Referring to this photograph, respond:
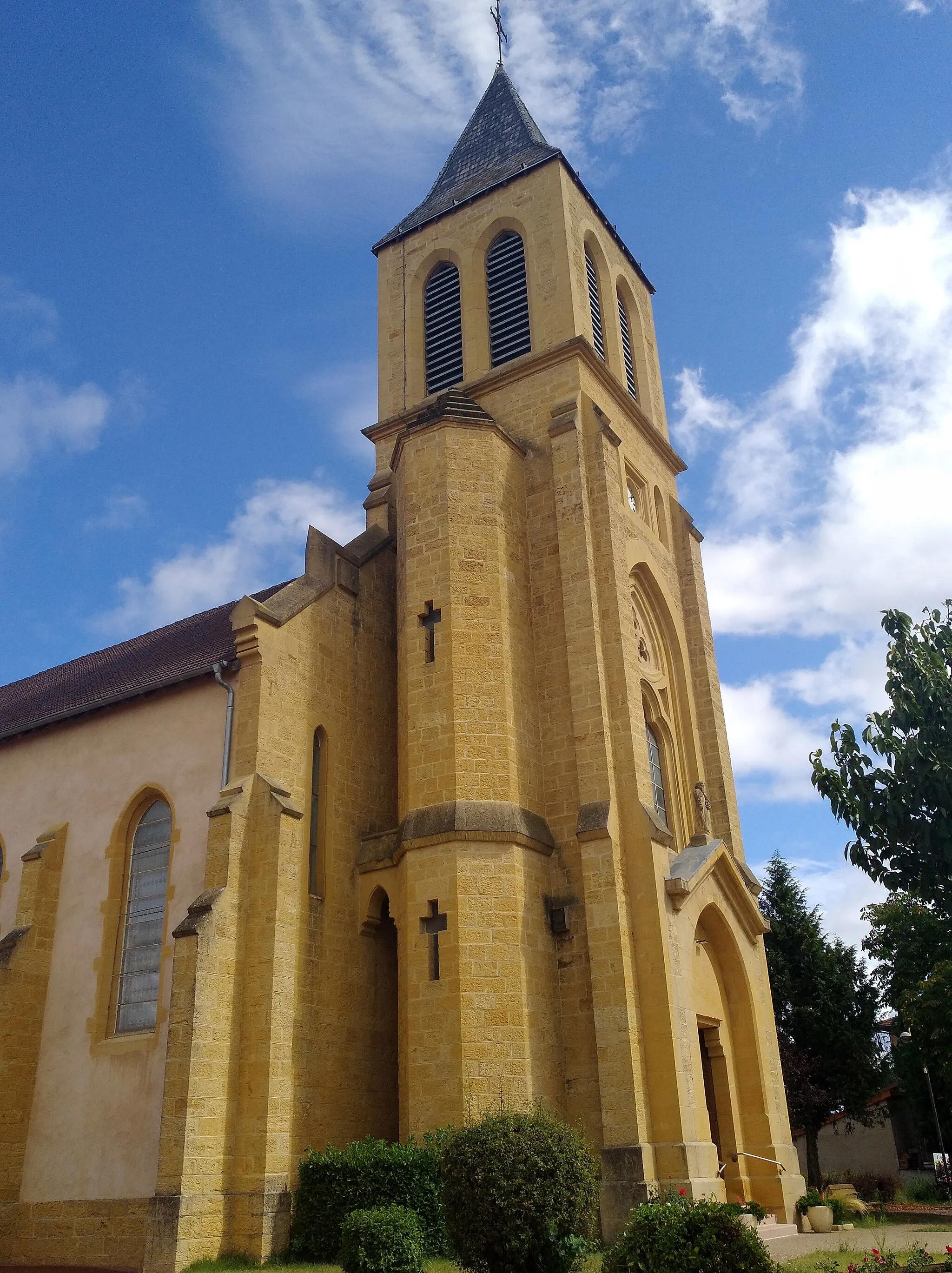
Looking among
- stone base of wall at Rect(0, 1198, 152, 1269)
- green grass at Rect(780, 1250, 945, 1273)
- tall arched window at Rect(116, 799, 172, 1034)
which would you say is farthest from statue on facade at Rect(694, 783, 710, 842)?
stone base of wall at Rect(0, 1198, 152, 1269)

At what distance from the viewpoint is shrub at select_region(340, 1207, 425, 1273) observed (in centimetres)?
1080

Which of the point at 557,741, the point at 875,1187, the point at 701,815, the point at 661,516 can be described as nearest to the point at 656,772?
the point at 701,815

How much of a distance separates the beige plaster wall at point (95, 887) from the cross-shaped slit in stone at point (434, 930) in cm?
356

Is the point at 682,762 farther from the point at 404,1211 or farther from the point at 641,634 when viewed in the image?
the point at 404,1211

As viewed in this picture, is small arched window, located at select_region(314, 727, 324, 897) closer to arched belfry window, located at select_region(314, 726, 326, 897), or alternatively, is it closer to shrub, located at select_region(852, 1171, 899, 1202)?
arched belfry window, located at select_region(314, 726, 326, 897)

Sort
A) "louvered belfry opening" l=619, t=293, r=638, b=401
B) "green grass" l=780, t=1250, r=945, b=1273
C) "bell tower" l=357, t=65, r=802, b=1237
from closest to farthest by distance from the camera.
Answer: "green grass" l=780, t=1250, r=945, b=1273 < "bell tower" l=357, t=65, r=802, b=1237 < "louvered belfry opening" l=619, t=293, r=638, b=401

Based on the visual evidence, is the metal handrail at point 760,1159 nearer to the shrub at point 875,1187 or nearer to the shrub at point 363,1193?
the shrub at point 363,1193

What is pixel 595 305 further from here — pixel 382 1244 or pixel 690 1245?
pixel 690 1245

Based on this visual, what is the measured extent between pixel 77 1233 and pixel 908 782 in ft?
48.2

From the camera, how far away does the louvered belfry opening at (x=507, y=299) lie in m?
24.1

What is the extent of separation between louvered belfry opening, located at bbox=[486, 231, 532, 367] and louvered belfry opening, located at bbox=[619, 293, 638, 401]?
3.20 metres

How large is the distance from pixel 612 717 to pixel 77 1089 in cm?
1036

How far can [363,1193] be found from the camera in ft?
→ 45.3

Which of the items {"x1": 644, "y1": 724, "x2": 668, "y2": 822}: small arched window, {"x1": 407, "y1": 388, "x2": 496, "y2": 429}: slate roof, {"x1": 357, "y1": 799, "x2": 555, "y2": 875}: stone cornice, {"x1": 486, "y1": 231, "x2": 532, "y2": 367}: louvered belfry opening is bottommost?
{"x1": 357, "y1": 799, "x2": 555, "y2": 875}: stone cornice
